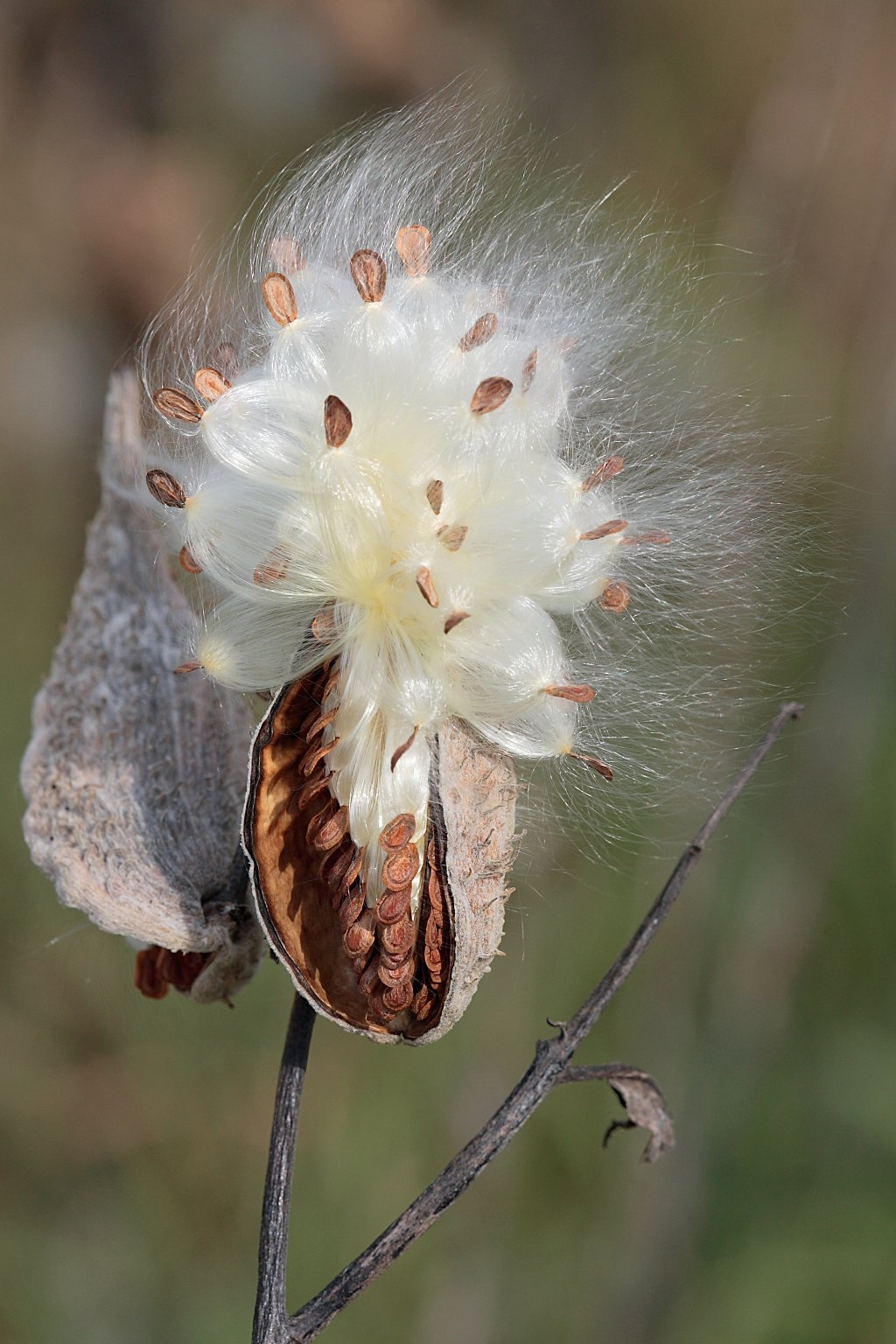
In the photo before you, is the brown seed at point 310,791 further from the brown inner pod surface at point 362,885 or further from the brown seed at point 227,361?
the brown seed at point 227,361

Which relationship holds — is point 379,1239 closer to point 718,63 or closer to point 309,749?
point 309,749

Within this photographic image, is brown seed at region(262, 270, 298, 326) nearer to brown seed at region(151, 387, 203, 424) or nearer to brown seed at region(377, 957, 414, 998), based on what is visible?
brown seed at region(151, 387, 203, 424)

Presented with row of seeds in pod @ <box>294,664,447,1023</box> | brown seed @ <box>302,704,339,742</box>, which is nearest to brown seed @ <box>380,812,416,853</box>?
row of seeds in pod @ <box>294,664,447,1023</box>

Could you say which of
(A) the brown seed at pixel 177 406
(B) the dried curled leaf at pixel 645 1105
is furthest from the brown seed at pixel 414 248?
(B) the dried curled leaf at pixel 645 1105

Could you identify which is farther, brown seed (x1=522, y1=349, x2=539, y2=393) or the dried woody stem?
brown seed (x1=522, y1=349, x2=539, y2=393)

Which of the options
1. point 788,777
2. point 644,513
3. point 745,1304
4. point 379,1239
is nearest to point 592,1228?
point 745,1304

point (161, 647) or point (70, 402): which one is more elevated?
point (70, 402)
